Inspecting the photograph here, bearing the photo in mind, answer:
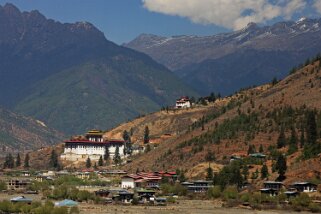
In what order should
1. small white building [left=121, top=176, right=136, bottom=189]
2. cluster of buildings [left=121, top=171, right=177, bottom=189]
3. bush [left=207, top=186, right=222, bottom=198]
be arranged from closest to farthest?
bush [left=207, top=186, right=222, bottom=198] → cluster of buildings [left=121, top=171, right=177, bottom=189] → small white building [left=121, top=176, right=136, bottom=189]

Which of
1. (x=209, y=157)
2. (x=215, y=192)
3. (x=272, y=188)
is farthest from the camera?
(x=209, y=157)

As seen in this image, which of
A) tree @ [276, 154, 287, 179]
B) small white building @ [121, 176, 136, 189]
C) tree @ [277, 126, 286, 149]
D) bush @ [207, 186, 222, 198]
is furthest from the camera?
small white building @ [121, 176, 136, 189]

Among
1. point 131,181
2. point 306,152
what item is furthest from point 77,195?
point 306,152

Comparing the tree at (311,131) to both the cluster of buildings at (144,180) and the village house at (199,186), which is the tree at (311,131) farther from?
the cluster of buildings at (144,180)

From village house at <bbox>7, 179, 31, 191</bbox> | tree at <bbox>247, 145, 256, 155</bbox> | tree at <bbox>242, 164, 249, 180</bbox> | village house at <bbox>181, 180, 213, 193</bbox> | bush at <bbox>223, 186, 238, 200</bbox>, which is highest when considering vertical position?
tree at <bbox>247, 145, 256, 155</bbox>

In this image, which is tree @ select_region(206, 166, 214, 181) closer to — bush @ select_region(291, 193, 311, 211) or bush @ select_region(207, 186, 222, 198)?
bush @ select_region(207, 186, 222, 198)

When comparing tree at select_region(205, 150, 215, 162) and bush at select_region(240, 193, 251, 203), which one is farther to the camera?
tree at select_region(205, 150, 215, 162)

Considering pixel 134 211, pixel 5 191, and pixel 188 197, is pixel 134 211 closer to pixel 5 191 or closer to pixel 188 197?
pixel 188 197

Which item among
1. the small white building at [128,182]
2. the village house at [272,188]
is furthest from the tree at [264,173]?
the small white building at [128,182]

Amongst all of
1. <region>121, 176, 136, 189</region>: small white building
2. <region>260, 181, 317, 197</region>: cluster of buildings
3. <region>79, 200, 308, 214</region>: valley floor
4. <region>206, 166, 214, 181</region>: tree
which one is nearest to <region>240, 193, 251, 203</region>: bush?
<region>79, 200, 308, 214</region>: valley floor

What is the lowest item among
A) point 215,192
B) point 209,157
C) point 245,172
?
point 215,192

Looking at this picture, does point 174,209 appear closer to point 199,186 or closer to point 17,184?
point 199,186

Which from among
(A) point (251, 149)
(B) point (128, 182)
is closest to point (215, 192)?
(A) point (251, 149)

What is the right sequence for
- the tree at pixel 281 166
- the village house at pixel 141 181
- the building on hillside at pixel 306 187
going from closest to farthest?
1. the building on hillside at pixel 306 187
2. the tree at pixel 281 166
3. the village house at pixel 141 181
